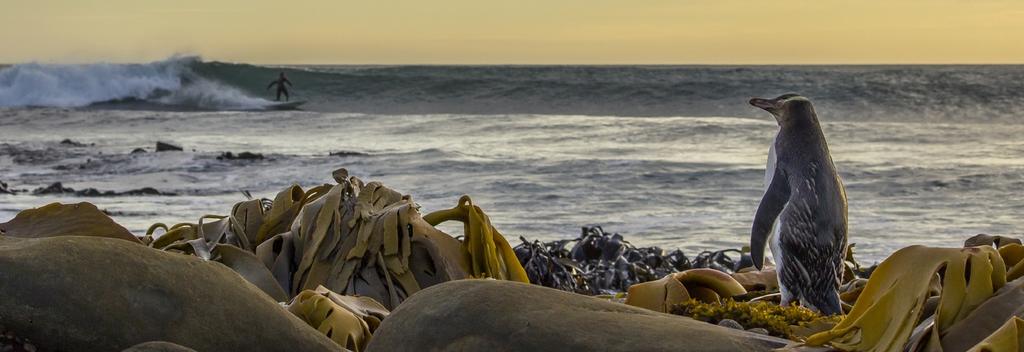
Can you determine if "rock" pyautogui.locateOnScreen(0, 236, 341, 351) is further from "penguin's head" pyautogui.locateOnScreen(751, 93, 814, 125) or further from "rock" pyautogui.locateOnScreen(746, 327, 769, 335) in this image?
"penguin's head" pyautogui.locateOnScreen(751, 93, 814, 125)

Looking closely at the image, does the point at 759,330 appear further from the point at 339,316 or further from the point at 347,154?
the point at 347,154

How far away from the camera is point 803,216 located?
412 cm

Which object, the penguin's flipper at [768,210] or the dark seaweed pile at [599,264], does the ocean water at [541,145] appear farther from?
the penguin's flipper at [768,210]

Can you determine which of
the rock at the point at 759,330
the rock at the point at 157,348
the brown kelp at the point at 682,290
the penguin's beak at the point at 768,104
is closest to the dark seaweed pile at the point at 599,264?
the penguin's beak at the point at 768,104

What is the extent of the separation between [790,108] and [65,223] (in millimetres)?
2593

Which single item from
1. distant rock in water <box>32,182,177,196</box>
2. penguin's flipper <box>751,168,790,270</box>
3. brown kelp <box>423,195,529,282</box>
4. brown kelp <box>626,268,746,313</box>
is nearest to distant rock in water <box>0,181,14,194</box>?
distant rock in water <box>32,182,177,196</box>

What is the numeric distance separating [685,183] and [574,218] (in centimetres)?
300

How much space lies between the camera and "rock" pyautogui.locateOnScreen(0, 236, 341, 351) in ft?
8.61

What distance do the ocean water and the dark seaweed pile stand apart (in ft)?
7.52

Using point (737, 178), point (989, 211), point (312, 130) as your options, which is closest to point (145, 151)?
point (312, 130)

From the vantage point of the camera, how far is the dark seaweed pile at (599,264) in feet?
16.5

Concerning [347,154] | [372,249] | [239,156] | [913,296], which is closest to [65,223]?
[372,249]

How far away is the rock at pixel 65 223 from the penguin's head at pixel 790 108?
233 cm

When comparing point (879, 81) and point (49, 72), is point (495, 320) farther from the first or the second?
point (49, 72)
